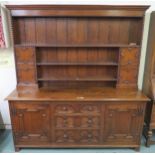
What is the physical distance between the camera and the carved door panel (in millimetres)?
1992

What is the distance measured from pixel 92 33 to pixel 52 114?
130 centimetres

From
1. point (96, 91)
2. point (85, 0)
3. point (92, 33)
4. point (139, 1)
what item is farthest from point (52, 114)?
point (139, 1)

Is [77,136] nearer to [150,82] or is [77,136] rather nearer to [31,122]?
[31,122]

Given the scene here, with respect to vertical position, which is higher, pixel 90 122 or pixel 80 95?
pixel 80 95

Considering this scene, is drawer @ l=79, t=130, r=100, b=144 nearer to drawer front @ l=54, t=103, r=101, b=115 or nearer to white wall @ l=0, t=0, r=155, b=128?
drawer front @ l=54, t=103, r=101, b=115

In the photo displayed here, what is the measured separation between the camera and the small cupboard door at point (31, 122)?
197 centimetres

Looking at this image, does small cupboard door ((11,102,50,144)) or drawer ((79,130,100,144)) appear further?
drawer ((79,130,100,144))

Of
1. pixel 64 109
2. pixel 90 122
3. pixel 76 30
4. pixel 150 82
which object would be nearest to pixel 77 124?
pixel 90 122

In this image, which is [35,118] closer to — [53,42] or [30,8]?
[53,42]

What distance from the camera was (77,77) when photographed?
239cm

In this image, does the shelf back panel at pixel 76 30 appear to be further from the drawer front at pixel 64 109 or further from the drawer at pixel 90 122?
the drawer at pixel 90 122

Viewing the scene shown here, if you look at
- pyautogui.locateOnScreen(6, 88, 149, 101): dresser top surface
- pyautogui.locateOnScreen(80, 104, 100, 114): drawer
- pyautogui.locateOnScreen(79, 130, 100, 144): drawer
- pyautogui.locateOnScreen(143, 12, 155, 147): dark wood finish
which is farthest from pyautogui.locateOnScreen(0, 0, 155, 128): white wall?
pyautogui.locateOnScreen(79, 130, 100, 144): drawer

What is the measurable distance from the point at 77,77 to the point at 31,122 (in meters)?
0.93

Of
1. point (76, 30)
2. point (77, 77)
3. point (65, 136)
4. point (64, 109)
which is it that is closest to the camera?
point (64, 109)
